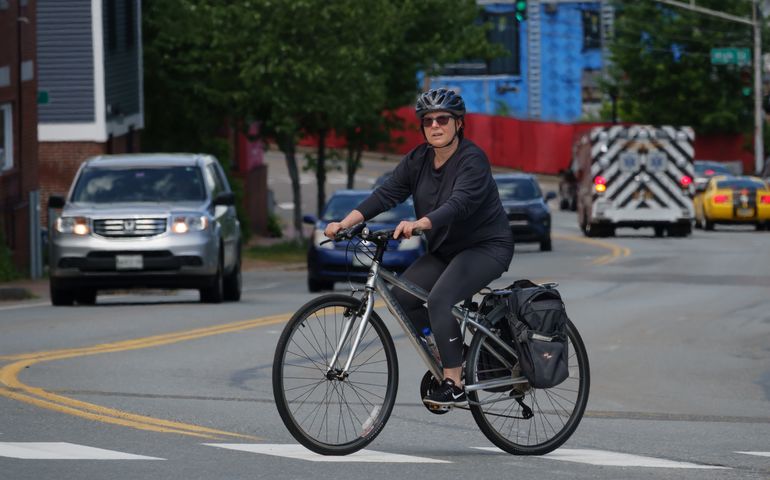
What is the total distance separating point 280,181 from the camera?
78625 millimetres

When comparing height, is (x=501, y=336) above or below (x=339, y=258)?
above

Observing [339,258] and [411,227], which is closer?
[411,227]

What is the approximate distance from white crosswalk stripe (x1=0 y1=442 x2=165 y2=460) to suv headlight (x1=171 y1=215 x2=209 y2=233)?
38.1ft

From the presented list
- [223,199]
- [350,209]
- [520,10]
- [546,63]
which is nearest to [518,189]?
[520,10]

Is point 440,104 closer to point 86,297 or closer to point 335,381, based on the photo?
point 335,381

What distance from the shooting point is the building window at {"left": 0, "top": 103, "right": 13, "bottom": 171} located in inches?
1264

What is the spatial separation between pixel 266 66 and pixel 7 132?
10.2 metres

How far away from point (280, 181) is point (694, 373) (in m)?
64.2

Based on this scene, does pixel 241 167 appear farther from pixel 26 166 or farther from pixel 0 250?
pixel 0 250

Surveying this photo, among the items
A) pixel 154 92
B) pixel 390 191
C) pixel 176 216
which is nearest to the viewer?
pixel 390 191

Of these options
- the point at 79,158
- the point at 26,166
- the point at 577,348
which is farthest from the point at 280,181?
the point at 577,348

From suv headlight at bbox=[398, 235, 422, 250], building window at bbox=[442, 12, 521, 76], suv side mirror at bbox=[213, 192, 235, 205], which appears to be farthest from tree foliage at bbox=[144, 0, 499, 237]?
building window at bbox=[442, 12, 521, 76]

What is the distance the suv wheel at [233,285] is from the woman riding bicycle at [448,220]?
13593 mm

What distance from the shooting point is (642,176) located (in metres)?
46.2
